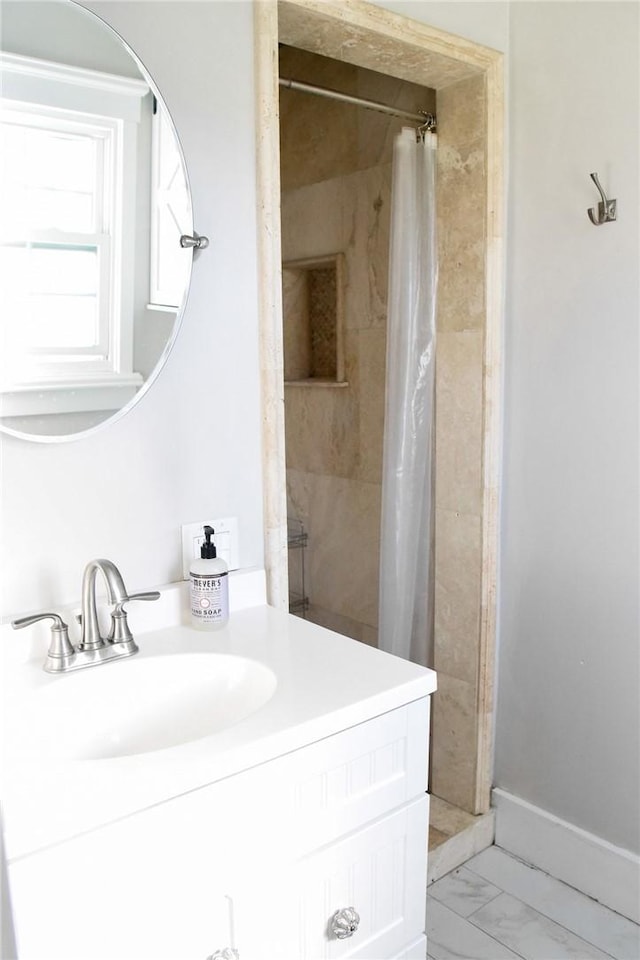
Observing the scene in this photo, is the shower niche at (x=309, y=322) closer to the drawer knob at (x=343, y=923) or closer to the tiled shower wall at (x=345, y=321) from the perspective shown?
the tiled shower wall at (x=345, y=321)

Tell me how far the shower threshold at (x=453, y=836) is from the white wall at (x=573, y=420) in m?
0.16

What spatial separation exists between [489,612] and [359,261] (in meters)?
1.18

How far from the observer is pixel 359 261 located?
2529 mm

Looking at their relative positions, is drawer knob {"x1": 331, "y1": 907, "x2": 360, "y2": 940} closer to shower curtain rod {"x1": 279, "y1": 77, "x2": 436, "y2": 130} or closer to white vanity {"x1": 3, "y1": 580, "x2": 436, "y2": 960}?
white vanity {"x1": 3, "y1": 580, "x2": 436, "y2": 960}

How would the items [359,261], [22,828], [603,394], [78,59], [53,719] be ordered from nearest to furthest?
[22,828] < [53,719] < [78,59] < [603,394] < [359,261]

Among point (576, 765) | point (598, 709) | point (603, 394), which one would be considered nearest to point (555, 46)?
point (603, 394)

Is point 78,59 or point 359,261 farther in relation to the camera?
point 359,261

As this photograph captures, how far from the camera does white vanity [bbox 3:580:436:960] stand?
0.92 meters

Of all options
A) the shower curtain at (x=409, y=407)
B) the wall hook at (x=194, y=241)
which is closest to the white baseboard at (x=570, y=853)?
the shower curtain at (x=409, y=407)

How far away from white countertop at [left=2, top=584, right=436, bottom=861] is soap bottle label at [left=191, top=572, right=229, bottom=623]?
0.03 m

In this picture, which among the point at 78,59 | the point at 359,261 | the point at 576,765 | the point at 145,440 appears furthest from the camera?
the point at 359,261

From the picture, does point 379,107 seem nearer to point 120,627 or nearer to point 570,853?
point 120,627

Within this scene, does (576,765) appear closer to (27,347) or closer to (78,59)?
(27,347)

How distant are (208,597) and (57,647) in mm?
275
